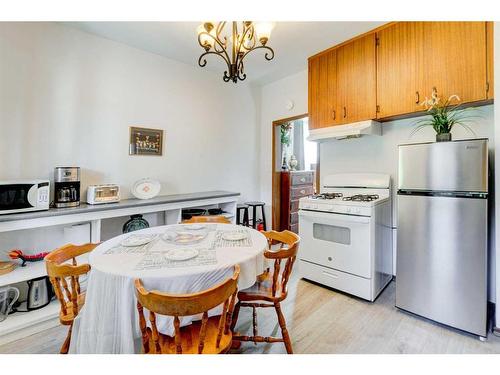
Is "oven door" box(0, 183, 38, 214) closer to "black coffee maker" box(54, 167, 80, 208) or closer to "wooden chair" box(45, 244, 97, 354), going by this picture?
"black coffee maker" box(54, 167, 80, 208)

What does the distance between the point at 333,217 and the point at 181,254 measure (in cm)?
156

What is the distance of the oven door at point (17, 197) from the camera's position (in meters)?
1.82

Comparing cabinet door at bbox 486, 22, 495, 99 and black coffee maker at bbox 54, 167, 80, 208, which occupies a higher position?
cabinet door at bbox 486, 22, 495, 99

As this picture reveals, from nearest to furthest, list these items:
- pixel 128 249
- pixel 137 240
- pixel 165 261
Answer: pixel 165 261, pixel 128 249, pixel 137 240

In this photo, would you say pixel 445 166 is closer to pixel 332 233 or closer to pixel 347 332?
pixel 332 233

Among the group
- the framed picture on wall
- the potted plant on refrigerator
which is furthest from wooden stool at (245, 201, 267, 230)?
the potted plant on refrigerator

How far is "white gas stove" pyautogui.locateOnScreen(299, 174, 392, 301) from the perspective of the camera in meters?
2.10

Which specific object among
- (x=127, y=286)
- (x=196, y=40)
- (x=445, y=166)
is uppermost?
(x=196, y=40)

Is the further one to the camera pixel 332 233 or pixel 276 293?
pixel 332 233

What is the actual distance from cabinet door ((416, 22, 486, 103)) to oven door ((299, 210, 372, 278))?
1.23 meters

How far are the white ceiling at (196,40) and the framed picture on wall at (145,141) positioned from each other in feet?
3.24

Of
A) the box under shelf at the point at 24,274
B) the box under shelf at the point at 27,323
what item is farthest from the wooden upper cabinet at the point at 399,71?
the box under shelf at the point at 27,323

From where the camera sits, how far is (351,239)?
85.7 inches

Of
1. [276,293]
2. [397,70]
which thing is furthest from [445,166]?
[276,293]
